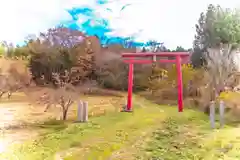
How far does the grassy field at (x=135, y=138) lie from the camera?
1118 millimetres

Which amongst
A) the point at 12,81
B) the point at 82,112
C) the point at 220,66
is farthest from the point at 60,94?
the point at 220,66

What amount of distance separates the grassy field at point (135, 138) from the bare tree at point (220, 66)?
0.21 metres

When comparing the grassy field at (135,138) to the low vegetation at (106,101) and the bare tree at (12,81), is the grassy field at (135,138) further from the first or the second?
the bare tree at (12,81)

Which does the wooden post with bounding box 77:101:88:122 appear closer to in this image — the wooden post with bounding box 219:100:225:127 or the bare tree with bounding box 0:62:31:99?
the bare tree with bounding box 0:62:31:99

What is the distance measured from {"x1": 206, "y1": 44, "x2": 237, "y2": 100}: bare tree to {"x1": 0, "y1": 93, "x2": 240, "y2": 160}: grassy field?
21cm

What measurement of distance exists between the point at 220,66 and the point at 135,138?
635mm

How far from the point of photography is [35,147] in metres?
1.16

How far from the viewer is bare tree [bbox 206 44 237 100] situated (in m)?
1.45

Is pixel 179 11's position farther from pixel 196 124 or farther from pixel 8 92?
pixel 8 92

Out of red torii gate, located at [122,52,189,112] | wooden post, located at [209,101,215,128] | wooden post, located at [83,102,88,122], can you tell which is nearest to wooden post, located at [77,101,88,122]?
wooden post, located at [83,102,88,122]

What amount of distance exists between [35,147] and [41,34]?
475 millimetres

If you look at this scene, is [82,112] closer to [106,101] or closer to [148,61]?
[106,101]

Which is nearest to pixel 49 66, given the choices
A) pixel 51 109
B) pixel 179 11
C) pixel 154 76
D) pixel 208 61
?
pixel 51 109

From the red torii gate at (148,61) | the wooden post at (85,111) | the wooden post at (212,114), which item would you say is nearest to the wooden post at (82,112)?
the wooden post at (85,111)
